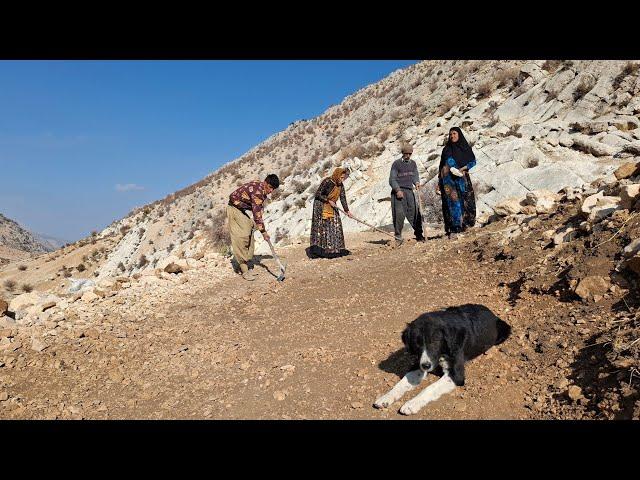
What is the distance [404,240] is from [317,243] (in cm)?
204

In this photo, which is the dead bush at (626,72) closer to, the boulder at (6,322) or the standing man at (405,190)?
the standing man at (405,190)

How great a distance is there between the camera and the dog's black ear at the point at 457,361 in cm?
356

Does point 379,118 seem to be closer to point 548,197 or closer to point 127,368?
point 548,197

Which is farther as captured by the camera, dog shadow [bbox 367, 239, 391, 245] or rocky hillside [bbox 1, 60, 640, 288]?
rocky hillside [bbox 1, 60, 640, 288]

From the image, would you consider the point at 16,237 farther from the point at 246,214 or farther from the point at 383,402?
the point at 383,402

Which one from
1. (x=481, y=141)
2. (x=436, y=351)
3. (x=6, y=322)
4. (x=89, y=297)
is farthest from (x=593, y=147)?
(x=6, y=322)

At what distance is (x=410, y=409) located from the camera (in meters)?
3.29

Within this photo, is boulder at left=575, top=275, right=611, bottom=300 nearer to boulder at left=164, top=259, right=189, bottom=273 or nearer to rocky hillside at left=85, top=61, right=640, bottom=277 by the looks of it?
rocky hillside at left=85, top=61, right=640, bottom=277

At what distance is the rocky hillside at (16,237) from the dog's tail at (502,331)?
56.3 m

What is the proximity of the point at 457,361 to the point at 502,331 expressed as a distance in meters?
0.99

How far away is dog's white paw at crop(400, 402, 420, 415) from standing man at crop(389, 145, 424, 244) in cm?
578

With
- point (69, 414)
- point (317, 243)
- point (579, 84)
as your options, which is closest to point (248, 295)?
point (317, 243)

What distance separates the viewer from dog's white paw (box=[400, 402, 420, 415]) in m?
3.28

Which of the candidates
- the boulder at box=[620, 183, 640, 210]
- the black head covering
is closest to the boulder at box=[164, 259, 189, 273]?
the black head covering
